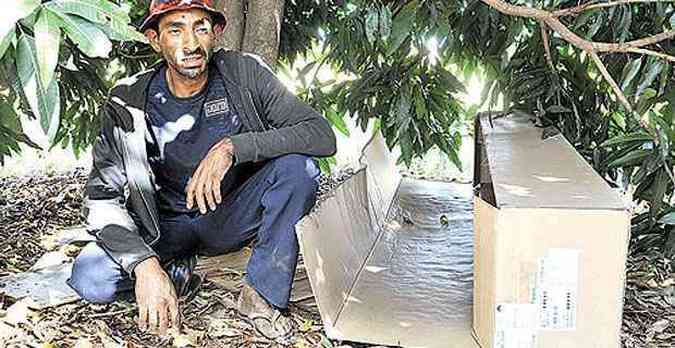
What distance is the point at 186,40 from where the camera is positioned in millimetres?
2006

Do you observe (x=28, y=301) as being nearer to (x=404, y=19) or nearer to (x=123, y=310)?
(x=123, y=310)

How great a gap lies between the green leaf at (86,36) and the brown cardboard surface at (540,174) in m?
0.91

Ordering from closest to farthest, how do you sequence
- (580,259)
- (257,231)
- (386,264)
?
(580,259) < (257,231) < (386,264)

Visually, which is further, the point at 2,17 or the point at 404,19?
the point at 404,19

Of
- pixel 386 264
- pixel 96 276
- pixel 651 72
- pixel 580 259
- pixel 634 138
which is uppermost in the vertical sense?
pixel 651 72

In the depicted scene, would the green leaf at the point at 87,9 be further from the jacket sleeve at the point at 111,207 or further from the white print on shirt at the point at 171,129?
Answer: the white print on shirt at the point at 171,129

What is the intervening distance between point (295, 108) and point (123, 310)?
0.66 m

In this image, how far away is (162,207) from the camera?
216cm

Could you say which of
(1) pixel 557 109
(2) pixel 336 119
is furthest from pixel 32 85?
(2) pixel 336 119

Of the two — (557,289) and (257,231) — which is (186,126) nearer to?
(257,231)

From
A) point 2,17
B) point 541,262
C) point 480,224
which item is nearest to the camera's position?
point 2,17

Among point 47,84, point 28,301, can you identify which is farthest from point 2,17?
point 28,301

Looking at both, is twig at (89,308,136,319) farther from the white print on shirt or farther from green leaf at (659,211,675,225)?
green leaf at (659,211,675,225)

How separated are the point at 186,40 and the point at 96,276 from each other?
0.61 metres
